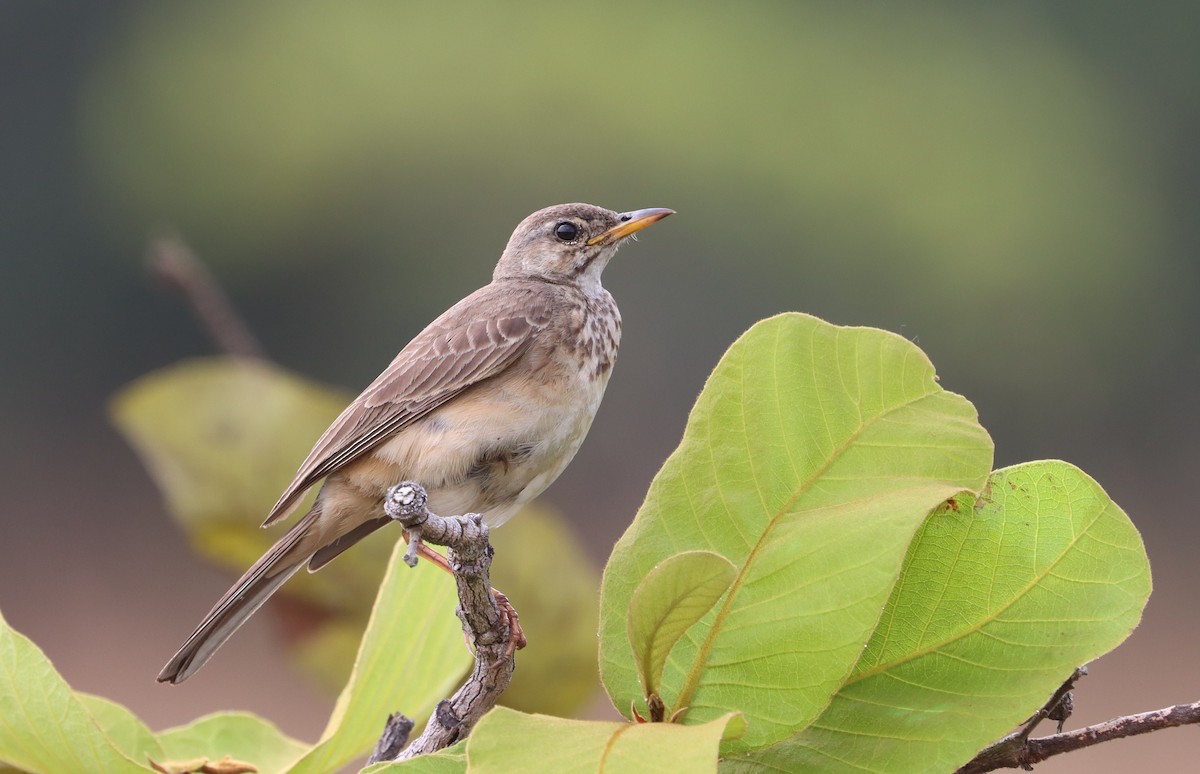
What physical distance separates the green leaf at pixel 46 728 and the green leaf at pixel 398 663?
0.20 m

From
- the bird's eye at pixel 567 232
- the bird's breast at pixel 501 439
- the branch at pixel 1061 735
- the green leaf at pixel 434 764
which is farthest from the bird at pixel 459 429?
the branch at pixel 1061 735

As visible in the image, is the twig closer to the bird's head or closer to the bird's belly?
the bird's belly

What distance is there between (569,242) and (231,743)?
1549 millimetres

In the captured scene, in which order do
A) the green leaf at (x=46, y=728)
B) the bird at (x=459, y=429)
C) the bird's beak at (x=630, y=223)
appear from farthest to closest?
the bird's beak at (x=630, y=223), the bird at (x=459, y=429), the green leaf at (x=46, y=728)

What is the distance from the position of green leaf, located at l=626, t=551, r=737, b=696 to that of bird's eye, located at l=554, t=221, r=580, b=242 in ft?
6.01

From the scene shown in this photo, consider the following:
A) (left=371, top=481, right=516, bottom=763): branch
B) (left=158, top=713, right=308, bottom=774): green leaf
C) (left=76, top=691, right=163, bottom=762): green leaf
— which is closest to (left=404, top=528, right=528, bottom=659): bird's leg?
(left=371, top=481, right=516, bottom=763): branch

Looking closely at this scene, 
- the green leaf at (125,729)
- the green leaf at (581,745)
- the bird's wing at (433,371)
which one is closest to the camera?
the green leaf at (581,745)

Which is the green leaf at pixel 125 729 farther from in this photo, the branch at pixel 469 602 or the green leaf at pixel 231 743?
the branch at pixel 469 602

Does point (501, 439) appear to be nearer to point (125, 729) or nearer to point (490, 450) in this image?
point (490, 450)

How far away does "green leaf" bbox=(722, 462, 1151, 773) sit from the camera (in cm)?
117

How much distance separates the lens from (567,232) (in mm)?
2906

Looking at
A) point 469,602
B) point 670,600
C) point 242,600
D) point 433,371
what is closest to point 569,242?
point 433,371

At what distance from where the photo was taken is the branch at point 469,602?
1424mm

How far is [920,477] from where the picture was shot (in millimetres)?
1162
